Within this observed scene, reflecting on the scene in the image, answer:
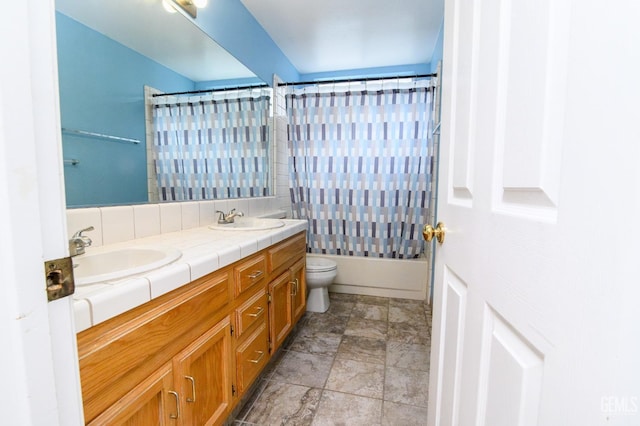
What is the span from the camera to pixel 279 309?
170cm

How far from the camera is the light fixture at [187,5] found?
1.50m

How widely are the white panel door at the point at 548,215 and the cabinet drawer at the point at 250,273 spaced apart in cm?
88

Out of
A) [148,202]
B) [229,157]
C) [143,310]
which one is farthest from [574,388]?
[229,157]

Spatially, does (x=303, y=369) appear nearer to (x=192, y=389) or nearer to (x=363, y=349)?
(x=363, y=349)

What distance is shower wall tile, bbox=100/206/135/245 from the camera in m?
1.17

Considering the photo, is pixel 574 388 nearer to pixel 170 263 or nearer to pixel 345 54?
pixel 170 263

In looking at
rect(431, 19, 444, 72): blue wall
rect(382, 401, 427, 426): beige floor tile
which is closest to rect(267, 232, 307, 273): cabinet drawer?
rect(382, 401, 427, 426): beige floor tile

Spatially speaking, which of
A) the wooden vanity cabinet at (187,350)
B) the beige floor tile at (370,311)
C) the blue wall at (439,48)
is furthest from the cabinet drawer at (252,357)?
the blue wall at (439,48)

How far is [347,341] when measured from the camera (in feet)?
6.56

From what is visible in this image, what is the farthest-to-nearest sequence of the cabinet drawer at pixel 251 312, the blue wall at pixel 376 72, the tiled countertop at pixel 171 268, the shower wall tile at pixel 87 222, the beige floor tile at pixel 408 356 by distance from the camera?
the blue wall at pixel 376 72, the beige floor tile at pixel 408 356, the cabinet drawer at pixel 251 312, the shower wall tile at pixel 87 222, the tiled countertop at pixel 171 268

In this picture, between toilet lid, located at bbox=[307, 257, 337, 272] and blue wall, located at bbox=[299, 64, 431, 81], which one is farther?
blue wall, located at bbox=[299, 64, 431, 81]

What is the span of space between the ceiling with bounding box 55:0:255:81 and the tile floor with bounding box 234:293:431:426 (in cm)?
185

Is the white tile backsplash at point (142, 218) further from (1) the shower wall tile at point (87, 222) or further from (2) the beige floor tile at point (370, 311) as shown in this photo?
(2) the beige floor tile at point (370, 311)

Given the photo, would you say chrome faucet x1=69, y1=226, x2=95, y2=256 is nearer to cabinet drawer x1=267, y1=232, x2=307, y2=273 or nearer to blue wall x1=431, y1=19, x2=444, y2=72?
cabinet drawer x1=267, y1=232, x2=307, y2=273
